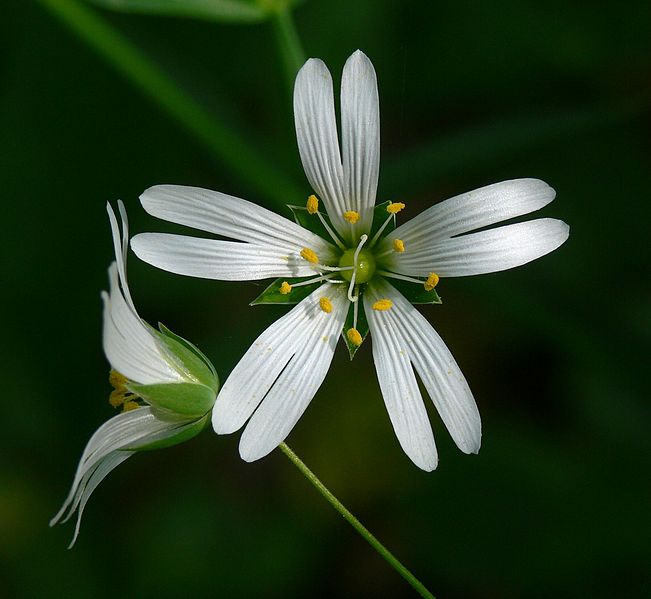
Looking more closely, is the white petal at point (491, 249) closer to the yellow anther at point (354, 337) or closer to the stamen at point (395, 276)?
the stamen at point (395, 276)

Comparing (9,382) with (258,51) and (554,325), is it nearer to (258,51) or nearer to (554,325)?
(258,51)

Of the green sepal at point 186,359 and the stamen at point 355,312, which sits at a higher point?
the green sepal at point 186,359

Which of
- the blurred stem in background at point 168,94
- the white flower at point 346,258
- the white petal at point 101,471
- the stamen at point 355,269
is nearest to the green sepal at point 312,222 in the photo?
the white flower at point 346,258

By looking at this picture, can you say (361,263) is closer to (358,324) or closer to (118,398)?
(358,324)

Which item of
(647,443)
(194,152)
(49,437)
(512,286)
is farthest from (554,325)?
(49,437)

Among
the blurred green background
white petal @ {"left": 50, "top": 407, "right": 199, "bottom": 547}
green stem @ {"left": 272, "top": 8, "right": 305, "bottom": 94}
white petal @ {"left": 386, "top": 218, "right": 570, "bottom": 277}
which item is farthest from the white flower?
the blurred green background

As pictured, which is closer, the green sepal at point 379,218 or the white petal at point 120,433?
the white petal at point 120,433

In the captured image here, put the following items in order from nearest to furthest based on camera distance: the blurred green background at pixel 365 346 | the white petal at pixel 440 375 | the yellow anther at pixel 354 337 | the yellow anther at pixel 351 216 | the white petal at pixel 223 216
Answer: the white petal at pixel 440 375 → the white petal at pixel 223 216 → the yellow anther at pixel 354 337 → the yellow anther at pixel 351 216 → the blurred green background at pixel 365 346
